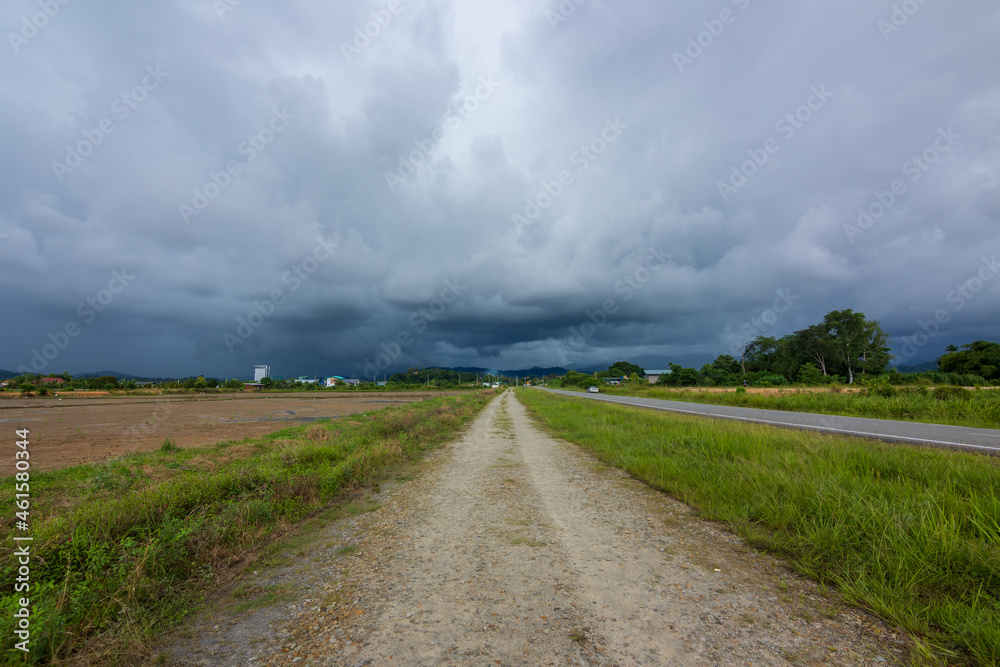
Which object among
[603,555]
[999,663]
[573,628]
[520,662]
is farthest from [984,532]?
[520,662]

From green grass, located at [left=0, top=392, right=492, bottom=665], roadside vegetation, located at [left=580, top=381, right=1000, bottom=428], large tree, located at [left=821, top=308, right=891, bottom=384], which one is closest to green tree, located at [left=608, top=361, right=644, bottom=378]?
large tree, located at [left=821, top=308, right=891, bottom=384]

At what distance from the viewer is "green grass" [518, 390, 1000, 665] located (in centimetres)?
317

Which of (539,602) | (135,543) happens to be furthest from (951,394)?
(135,543)

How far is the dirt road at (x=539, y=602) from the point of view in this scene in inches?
112

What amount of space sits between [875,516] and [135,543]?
28.0 ft

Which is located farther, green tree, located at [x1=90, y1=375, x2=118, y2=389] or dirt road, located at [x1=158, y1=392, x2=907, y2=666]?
green tree, located at [x1=90, y1=375, x2=118, y2=389]

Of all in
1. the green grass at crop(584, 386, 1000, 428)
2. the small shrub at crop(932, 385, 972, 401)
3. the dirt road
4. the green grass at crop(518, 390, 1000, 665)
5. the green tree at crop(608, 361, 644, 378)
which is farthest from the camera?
the green tree at crop(608, 361, 644, 378)

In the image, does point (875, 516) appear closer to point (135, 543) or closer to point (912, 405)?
point (135, 543)

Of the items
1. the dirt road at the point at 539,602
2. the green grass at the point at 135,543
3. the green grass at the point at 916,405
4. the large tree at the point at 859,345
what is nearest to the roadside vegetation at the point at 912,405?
the green grass at the point at 916,405

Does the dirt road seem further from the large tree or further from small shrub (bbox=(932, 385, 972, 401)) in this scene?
the large tree

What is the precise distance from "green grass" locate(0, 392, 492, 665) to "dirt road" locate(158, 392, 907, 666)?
589 millimetres

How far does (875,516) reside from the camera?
14.7 feet

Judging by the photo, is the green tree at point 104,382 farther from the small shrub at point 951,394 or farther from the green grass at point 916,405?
the small shrub at point 951,394

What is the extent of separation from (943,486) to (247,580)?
8.97 metres
